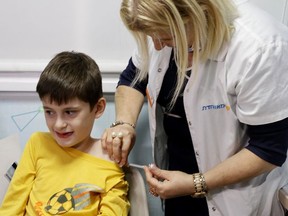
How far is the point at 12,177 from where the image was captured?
1.16 meters

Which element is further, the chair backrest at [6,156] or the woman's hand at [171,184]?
the chair backrest at [6,156]

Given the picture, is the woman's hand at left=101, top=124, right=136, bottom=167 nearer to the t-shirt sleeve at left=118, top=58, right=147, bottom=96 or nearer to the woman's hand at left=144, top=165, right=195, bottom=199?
the woman's hand at left=144, top=165, right=195, bottom=199

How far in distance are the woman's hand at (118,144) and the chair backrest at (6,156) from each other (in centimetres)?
39

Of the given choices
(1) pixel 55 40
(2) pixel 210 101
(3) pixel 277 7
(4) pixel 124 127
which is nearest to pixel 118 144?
(4) pixel 124 127

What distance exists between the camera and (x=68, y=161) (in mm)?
1073

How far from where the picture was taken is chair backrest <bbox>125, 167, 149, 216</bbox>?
103 cm

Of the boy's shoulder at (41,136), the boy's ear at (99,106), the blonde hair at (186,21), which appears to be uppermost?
the blonde hair at (186,21)

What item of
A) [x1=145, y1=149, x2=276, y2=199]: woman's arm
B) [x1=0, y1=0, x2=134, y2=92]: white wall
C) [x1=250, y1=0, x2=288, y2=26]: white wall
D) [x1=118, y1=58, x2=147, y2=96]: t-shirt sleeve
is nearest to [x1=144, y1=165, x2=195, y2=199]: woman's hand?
[x1=145, y1=149, x2=276, y2=199]: woman's arm

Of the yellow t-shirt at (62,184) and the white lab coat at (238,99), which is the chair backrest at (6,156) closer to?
the yellow t-shirt at (62,184)

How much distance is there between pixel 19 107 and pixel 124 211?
0.69 m

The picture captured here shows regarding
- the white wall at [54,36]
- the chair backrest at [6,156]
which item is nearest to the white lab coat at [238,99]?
the white wall at [54,36]

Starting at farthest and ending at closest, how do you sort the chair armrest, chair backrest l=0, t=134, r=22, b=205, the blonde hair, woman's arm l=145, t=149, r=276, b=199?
1. chair backrest l=0, t=134, r=22, b=205
2. the chair armrest
3. woman's arm l=145, t=149, r=276, b=199
4. the blonde hair

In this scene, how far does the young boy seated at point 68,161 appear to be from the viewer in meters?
1.00

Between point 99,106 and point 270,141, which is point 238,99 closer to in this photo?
point 270,141
